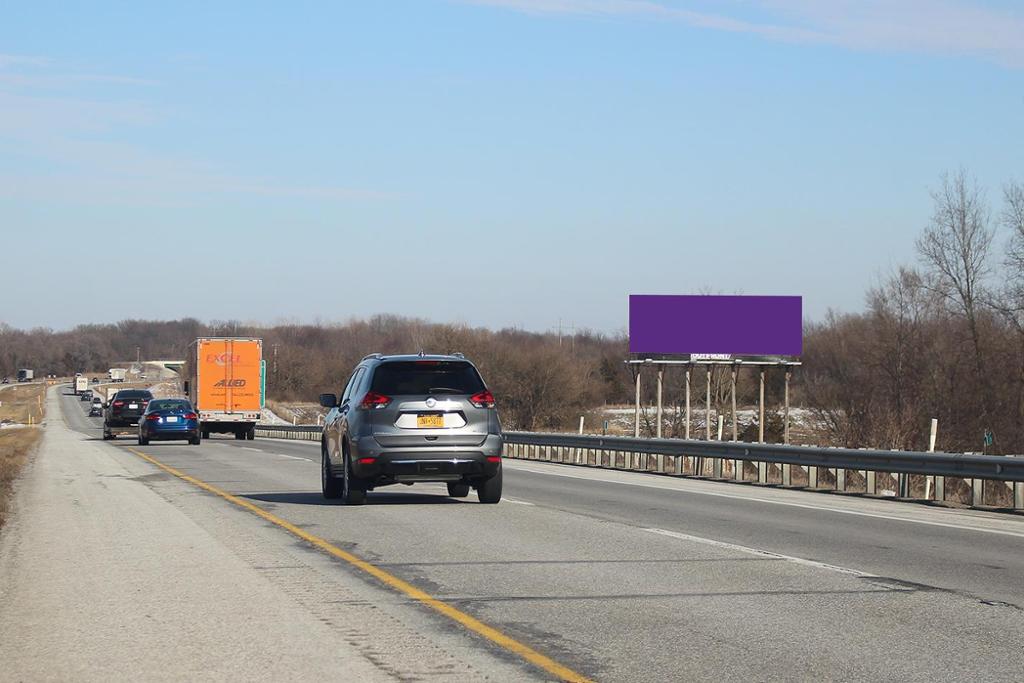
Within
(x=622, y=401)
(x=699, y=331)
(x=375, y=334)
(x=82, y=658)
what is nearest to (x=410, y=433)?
(x=82, y=658)

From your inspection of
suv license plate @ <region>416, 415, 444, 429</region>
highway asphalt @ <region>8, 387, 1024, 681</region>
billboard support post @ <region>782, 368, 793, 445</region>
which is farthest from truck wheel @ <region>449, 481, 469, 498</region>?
billboard support post @ <region>782, 368, 793, 445</region>

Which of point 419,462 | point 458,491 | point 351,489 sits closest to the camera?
point 419,462

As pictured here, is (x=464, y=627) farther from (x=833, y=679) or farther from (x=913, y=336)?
(x=913, y=336)

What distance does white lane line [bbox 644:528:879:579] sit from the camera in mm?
11148

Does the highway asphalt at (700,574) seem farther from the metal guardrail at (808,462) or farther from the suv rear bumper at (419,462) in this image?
the metal guardrail at (808,462)

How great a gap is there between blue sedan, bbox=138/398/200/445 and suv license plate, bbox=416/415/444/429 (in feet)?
89.3

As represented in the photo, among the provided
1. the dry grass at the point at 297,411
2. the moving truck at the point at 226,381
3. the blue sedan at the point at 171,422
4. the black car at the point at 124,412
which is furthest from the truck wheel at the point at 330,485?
the dry grass at the point at 297,411

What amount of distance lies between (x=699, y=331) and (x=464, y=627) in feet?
165

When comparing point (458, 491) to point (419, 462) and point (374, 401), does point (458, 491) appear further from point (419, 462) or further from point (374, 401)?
point (374, 401)

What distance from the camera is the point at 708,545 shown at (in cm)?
1312

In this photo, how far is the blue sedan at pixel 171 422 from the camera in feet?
140

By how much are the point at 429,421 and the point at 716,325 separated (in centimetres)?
4244

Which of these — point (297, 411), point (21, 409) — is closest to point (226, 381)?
point (297, 411)

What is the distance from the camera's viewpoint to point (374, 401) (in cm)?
1697
